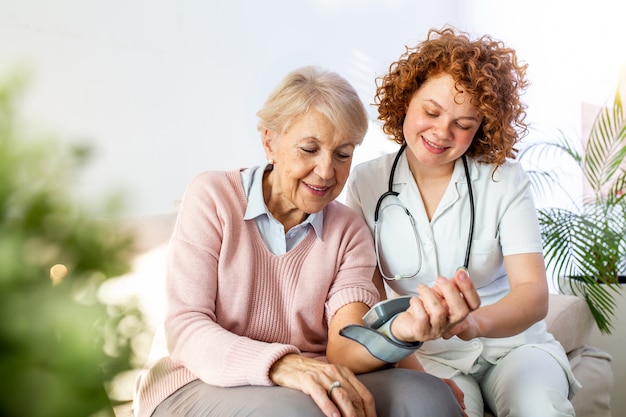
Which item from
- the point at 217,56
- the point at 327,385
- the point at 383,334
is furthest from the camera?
the point at 217,56

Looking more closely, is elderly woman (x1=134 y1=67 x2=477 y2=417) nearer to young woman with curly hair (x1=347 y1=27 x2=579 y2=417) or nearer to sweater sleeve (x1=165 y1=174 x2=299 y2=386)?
sweater sleeve (x1=165 y1=174 x2=299 y2=386)

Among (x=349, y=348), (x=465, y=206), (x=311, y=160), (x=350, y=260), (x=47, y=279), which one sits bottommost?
(x=349, y=348)

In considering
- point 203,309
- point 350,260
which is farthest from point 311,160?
point 203,309

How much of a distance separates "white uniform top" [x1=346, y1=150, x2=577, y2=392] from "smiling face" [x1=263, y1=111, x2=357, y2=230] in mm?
374

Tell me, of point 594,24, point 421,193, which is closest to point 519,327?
point 421,193

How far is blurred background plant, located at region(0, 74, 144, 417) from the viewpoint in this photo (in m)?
0.30

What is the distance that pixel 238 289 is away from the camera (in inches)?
57.5

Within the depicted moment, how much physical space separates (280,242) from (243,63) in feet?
6.20

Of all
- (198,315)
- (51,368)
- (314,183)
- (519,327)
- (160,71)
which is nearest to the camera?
(51,368)

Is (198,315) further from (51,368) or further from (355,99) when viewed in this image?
(51,368)

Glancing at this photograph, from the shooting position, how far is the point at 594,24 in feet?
13.1

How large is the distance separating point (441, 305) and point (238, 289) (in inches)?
17.3

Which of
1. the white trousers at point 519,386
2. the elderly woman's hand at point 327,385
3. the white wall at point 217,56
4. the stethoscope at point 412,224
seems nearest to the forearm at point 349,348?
the elderly woman's hand at point 327,385

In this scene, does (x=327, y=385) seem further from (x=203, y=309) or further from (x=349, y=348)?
(x=203, y=309)
